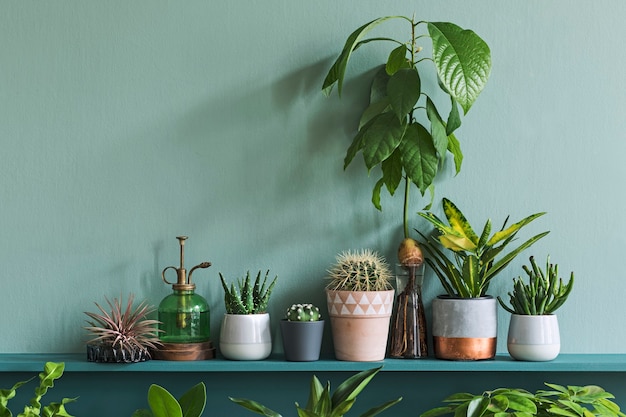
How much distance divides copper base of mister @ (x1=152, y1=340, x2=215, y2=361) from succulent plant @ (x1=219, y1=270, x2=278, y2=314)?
0.09 m

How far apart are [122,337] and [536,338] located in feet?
2.72

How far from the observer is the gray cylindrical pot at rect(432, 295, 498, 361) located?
5.02ft

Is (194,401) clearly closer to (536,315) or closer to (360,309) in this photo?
(360,309)

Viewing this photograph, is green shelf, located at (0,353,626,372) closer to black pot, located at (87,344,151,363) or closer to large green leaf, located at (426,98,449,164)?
black pot, located at (87,344,151,363)

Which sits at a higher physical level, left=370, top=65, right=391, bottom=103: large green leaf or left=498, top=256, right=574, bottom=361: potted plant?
left=370, top=65, right=391, bottom=103: large green leaf

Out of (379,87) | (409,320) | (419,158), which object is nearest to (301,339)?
(409,320)

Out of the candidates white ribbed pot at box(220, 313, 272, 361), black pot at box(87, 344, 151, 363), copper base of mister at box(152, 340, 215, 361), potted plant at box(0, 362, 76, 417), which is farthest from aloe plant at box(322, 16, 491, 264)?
potted plant at box(0, 362, 76, 417)

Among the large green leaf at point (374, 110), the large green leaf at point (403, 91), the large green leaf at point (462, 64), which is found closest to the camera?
the large green leaf at point (462, 64)

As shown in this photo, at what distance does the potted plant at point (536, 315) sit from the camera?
152cm

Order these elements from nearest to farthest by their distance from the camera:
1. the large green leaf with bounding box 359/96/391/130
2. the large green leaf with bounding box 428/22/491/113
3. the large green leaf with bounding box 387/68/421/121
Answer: the large green leaf with bounding box 428/22/491/113 → the large green leaf with bounding box 387/68/421/121 → the large green leaf with bounding box 359/96/391/130

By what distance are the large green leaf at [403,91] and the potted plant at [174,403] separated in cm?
66

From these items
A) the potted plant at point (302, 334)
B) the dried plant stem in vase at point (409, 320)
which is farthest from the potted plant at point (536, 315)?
the potted plant at point (302, 334)

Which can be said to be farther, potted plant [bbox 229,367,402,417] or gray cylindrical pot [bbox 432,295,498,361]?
gray cylindrical pot [bbox 432,295,498,361]

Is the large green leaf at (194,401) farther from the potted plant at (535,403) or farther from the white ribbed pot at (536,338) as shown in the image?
the white ribbed pot at (536,338)
